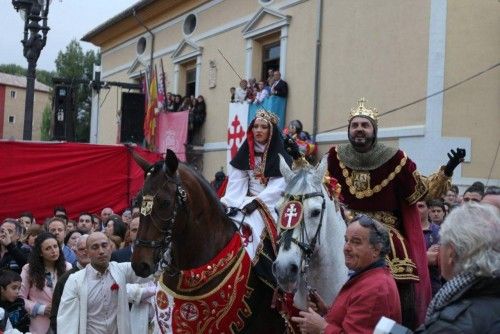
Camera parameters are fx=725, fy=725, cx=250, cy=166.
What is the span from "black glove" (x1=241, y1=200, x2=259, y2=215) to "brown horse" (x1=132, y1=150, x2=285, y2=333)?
0.35m

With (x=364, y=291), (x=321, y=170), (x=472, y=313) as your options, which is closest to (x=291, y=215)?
(x=321, y=170)

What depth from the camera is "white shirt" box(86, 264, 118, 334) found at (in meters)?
6.24

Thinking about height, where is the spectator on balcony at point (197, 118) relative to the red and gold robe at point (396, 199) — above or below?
above

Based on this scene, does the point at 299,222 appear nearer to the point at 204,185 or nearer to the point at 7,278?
the point at 204,185

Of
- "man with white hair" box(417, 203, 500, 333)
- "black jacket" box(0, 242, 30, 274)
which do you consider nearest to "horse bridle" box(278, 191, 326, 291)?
"man with white hair" box(417, 203, 500, 333)

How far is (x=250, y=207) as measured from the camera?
6.25 metres

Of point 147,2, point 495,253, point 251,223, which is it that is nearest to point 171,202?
point 251,223

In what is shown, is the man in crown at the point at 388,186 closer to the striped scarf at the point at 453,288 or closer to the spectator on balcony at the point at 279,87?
the striped scarf at the point at 453,288

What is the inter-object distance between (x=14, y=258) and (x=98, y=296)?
110 inches

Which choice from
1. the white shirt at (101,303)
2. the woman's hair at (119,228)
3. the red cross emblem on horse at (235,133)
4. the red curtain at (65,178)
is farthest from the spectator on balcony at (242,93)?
the white shirt at (101,303)

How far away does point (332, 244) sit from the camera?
511 centimetres

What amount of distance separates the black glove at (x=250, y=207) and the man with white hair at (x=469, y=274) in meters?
3.20

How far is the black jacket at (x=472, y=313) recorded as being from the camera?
A: 2766 millimetres

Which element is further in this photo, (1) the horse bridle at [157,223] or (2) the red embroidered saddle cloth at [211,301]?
(2) the red embroidered saddle cloth at [211,301]
